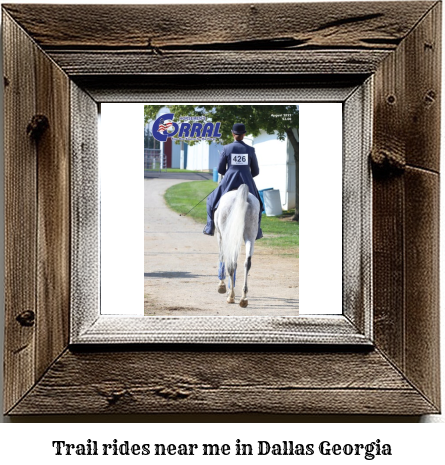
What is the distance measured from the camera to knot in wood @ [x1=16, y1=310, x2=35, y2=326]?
2084 millimetres

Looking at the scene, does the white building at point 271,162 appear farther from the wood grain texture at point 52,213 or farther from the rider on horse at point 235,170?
the wood grain texture at point 52,213

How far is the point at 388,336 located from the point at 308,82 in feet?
3.04

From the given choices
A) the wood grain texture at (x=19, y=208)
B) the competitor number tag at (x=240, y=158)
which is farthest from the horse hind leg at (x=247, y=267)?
the wood grain texture at (x=19, y=208)

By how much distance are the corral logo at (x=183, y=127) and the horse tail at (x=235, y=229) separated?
0.23 meters

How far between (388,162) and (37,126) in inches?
47.8

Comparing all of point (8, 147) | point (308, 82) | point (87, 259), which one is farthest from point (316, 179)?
point (8, 147)

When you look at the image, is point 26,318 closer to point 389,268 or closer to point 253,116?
point 253,116

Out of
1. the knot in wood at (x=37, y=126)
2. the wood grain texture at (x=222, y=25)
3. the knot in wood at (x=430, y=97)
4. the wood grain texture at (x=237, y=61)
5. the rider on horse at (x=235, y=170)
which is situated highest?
the wood grain texture at (x=222, y=25)

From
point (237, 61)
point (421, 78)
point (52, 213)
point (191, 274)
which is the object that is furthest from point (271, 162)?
point (52, 213)

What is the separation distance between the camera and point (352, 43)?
6.76 ft

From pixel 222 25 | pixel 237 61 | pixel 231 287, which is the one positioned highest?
pixel 222 25

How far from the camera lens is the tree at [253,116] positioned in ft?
6.92

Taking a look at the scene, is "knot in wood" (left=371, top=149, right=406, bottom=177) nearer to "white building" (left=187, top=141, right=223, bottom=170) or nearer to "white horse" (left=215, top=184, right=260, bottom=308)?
"white horse" (left=215, top=184, right=260, bottom=308)

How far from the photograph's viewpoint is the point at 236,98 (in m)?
2.11
